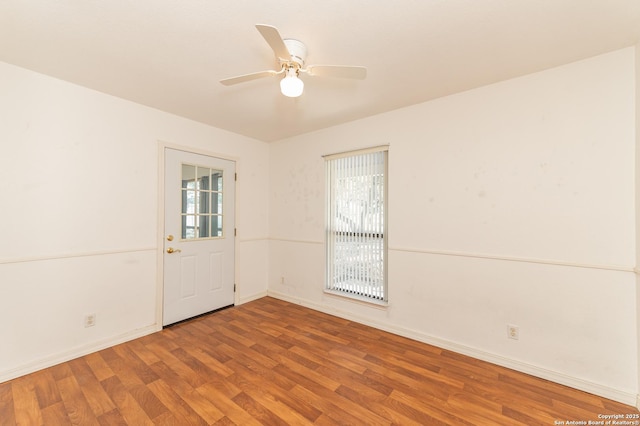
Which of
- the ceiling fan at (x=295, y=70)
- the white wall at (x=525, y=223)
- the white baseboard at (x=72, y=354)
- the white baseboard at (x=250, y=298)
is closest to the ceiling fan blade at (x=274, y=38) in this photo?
the ceiling fan at (x=295, y=70)

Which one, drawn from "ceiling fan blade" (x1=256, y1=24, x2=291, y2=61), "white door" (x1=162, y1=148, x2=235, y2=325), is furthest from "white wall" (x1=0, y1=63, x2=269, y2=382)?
"ceiling fan blade" (x1=256, y1=24, x2=291, y2=61)

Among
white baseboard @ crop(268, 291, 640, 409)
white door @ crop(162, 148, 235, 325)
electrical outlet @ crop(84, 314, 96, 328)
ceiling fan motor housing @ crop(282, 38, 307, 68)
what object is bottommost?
white baseboard @ crop(268, 291, 640, 409)

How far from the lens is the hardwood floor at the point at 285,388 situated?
1718mm

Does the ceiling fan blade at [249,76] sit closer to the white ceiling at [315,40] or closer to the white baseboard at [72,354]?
the white ceiling at [315,40]

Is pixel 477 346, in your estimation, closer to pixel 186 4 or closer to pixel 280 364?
pixel 280 364

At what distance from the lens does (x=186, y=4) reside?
1.48m

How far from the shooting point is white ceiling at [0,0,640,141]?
152cm

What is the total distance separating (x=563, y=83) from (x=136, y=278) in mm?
4426

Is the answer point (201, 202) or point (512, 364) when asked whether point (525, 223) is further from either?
point (201, 202)

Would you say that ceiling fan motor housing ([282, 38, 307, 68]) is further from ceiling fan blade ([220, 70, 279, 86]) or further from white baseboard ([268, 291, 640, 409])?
white baseboard ([268, 291, 640, 409])

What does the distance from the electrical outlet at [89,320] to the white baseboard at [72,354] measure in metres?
0.18

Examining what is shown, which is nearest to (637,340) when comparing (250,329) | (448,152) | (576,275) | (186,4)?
(576,275)

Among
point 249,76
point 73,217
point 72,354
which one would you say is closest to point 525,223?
point 249,76

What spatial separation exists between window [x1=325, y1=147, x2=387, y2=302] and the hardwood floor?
0.74 m
